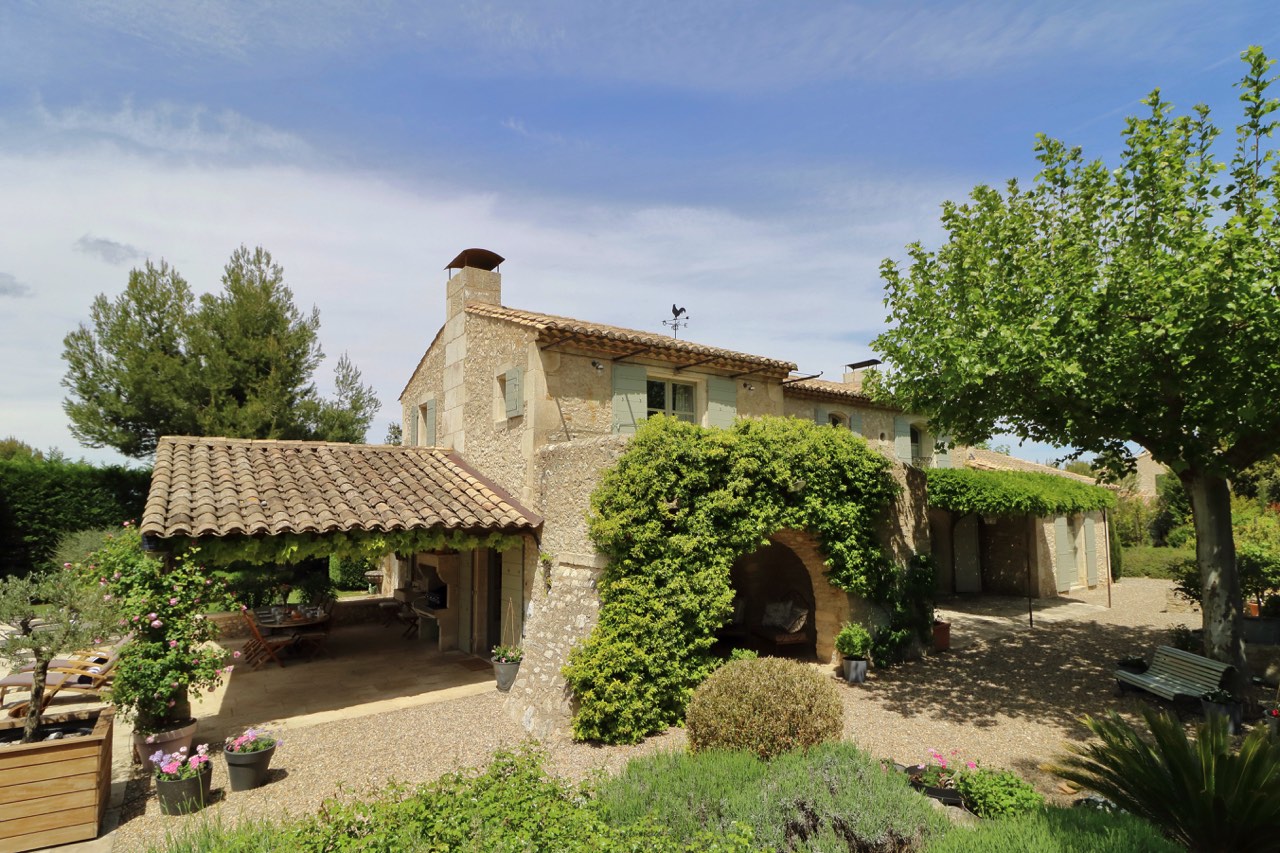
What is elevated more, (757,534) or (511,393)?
(511,393)

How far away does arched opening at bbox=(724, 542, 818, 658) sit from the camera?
12.6 meters

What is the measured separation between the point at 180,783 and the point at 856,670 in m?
→ 9.16

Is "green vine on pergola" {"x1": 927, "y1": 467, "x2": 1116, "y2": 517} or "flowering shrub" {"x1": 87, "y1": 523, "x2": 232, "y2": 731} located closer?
"flowering shrub" {"x1": 87, "y1": 523, "x2": 232, "y2": 731}

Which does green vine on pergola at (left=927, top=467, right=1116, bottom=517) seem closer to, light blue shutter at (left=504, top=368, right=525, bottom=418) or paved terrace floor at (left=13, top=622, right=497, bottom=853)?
light blue shutter at (left=504, top=368, right=525, bottom=418)

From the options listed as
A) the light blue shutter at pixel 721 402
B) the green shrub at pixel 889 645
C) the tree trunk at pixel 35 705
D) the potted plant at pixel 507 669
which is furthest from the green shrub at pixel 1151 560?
the tree trunk at pixel 35 705

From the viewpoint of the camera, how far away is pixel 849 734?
8.12 metres

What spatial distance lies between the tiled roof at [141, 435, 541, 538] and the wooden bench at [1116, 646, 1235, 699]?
9.15 meters

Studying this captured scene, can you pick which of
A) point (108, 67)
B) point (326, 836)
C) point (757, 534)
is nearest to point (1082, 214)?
point (757, 534)

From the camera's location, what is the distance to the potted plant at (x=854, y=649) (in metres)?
10.5

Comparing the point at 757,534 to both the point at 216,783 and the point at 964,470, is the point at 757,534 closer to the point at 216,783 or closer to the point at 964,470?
the point at 216,783

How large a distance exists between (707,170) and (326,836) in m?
9.17

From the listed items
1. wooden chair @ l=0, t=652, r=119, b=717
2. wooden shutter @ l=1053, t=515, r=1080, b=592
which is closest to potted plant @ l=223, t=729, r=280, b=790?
wooden chair @ l=0, t=652, r=119, b=717

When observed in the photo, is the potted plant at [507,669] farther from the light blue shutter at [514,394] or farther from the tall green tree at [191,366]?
the tall green tree at [191,366]

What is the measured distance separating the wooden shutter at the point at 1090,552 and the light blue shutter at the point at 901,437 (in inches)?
249
